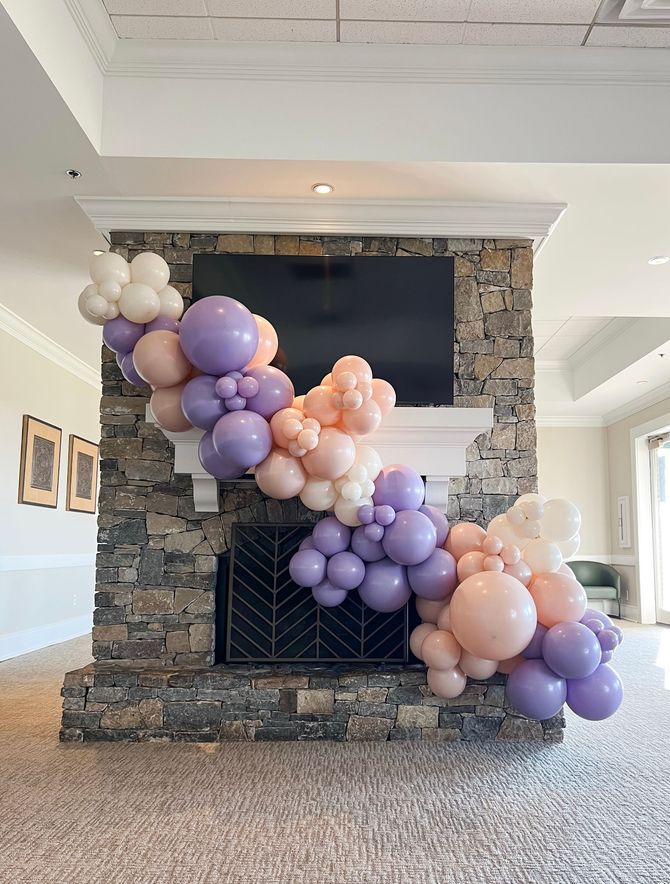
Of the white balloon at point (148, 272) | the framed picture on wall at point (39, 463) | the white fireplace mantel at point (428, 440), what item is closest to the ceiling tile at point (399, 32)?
the white balloon at point (148, 272)

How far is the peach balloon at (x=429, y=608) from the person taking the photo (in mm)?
2970

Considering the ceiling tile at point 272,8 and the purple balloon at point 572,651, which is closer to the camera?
the purple balloon at point 572,651

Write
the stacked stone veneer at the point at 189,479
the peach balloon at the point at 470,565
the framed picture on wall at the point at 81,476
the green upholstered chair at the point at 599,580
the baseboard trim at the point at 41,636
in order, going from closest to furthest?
the peach balloon at the point at 470,565, the stacked stone veneer at the point at 189,479, the baseboard trim at the point at 41,636, the framed picture on wall at the point at 81,476, the green upholstered chair at the point at 599,580

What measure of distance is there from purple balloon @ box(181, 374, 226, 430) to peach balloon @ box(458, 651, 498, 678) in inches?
51.7

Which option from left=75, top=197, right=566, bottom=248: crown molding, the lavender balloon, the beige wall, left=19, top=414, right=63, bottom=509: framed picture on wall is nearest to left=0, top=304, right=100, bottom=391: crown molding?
the beige wall

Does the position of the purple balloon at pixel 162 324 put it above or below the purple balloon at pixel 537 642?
above

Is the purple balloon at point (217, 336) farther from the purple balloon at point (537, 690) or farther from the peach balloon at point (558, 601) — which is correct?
the purple balloon at point (537, 690)

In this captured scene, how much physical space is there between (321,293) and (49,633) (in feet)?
13.8

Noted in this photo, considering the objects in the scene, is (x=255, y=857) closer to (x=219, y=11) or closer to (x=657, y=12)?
(x=219, y=11)

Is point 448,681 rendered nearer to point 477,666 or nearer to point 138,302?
point 477,666

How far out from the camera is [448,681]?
2885 mm

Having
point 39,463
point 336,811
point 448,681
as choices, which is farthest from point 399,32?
point 39,463

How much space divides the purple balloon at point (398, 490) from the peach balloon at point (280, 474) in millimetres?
321

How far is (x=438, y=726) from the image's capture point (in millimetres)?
3150
